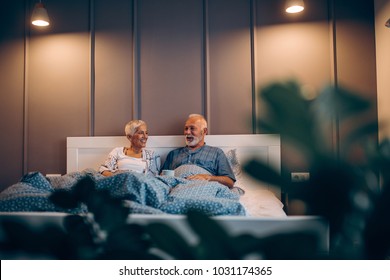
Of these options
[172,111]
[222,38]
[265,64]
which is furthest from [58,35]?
[265,64]

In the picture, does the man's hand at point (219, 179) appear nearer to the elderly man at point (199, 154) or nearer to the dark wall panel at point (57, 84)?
the elderly man at point (199, 154)

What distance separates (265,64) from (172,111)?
0.90 metres

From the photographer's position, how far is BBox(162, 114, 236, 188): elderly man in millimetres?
2637

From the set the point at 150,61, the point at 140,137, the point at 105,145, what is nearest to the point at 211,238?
the point at 140,137

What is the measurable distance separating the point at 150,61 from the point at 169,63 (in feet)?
0.59

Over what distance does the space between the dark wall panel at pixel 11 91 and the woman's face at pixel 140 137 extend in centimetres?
126

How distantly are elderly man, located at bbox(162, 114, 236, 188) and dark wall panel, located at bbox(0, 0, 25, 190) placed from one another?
1563 mm

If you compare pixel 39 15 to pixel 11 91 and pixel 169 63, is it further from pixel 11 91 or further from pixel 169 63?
pixel 169 63

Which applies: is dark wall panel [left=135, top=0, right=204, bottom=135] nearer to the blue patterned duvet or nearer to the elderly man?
the elderly man

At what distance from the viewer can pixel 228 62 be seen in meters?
3.00

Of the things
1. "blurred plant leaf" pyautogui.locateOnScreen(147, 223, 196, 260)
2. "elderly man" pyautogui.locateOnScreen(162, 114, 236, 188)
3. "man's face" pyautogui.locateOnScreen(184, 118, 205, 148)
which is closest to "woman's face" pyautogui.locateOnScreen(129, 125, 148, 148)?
"elderly man" pyautogui.locateOnScreen(162, 114, 236, 188)
